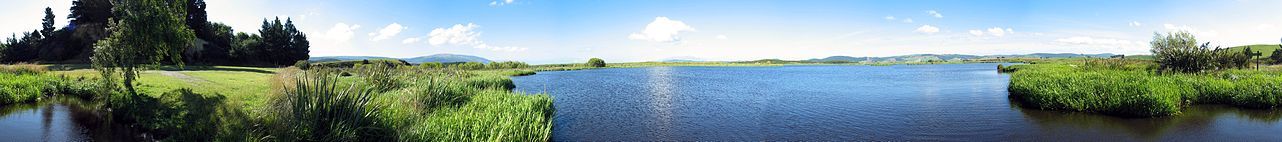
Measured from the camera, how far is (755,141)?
18.1m

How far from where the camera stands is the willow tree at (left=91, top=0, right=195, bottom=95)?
26.1 metres

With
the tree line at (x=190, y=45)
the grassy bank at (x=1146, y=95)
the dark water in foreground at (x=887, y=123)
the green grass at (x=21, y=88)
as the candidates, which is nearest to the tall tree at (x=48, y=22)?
the tree line at (x=190, y=45)

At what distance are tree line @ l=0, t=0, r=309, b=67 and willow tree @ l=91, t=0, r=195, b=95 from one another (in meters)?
24.5


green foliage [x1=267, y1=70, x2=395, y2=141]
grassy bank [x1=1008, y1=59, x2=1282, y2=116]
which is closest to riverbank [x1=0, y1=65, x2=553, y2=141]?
green foliage [x1=267, y1=70, x2=395, y2=141]

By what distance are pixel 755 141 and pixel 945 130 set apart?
6703 mm

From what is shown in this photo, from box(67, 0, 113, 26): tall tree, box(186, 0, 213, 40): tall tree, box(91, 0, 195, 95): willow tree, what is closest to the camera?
box(91, 0, 195, 95): willow tree

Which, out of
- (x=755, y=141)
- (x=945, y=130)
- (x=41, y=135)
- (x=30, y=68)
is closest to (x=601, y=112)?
(x=755, y=141)

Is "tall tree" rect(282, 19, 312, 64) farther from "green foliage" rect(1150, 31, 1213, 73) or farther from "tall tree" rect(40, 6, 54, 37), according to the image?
"green foliage" rect(1150, 31, 1213, 73)

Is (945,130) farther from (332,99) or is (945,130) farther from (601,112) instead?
(332,99)

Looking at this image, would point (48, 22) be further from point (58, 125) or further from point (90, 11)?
point (58, 125)

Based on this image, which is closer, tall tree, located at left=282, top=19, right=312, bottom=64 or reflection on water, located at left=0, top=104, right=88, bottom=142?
reflection on water, located at left=0, top=104, right=88, bottom=142

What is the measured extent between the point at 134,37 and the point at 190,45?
144ft

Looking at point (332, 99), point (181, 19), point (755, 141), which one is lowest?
point (755, 141)

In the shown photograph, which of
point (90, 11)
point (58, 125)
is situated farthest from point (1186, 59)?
point (90, 11)
